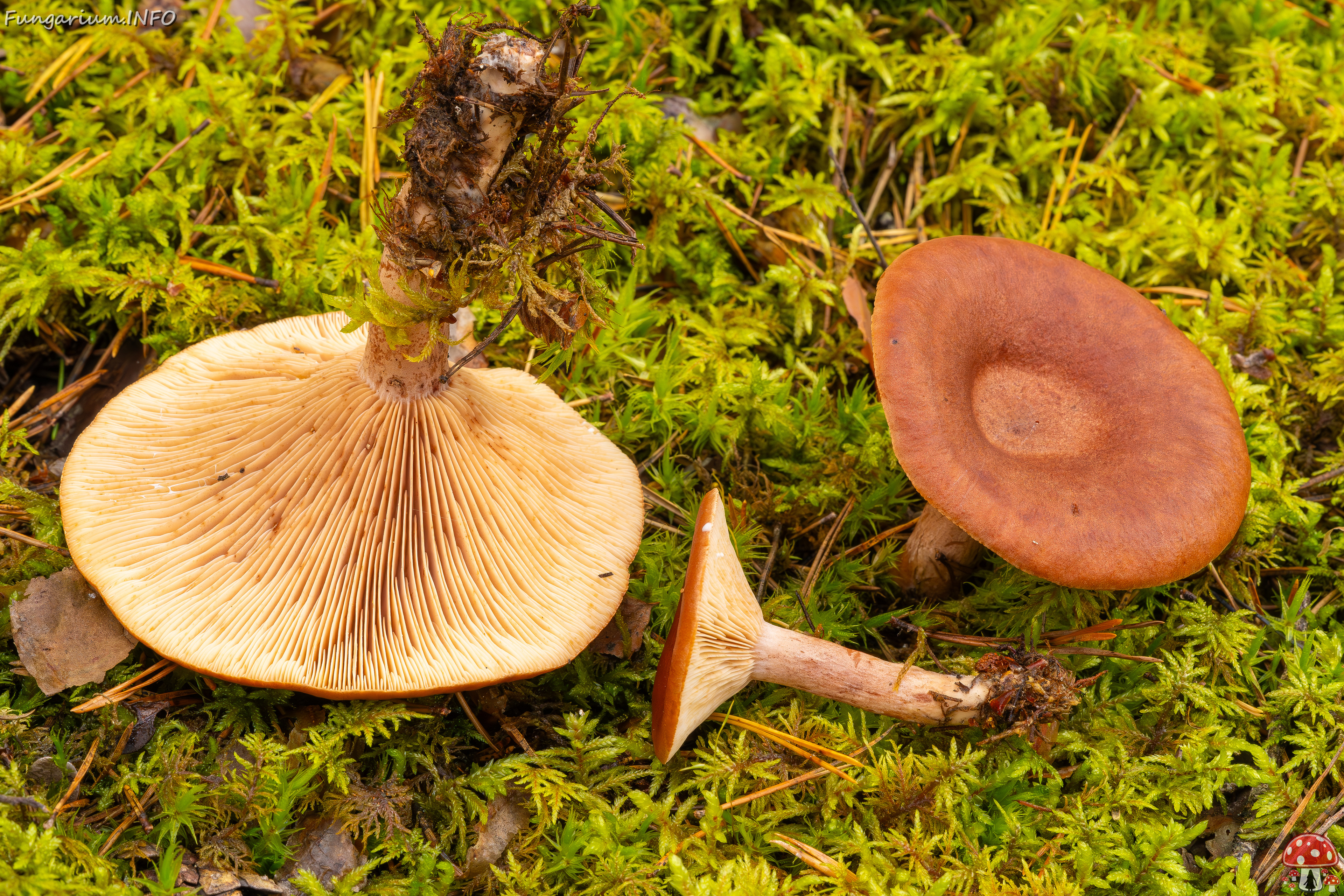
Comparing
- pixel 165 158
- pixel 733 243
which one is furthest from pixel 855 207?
pixel 165 158

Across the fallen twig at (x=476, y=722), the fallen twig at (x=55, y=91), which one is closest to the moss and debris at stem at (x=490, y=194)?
the fallen twig at (x=476, y=722)

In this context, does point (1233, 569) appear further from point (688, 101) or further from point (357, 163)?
point (357, 163)

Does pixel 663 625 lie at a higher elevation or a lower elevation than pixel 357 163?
lower

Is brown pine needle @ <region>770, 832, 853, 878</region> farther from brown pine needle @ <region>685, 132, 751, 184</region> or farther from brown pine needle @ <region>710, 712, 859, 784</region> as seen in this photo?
brown pine needle @ <region>685, 132, 751, 184</region>

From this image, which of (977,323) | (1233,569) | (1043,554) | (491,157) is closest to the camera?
(491,157)

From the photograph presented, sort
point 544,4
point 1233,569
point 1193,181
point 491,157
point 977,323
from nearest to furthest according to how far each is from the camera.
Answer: point 491,157
point 977,323
point 1233,569
point 544,4
point 1193,181

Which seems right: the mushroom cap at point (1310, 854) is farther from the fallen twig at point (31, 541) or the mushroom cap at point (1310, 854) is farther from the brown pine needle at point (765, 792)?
the fallen twig at point (31, 541)

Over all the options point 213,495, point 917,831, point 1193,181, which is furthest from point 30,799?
point 1193,181
